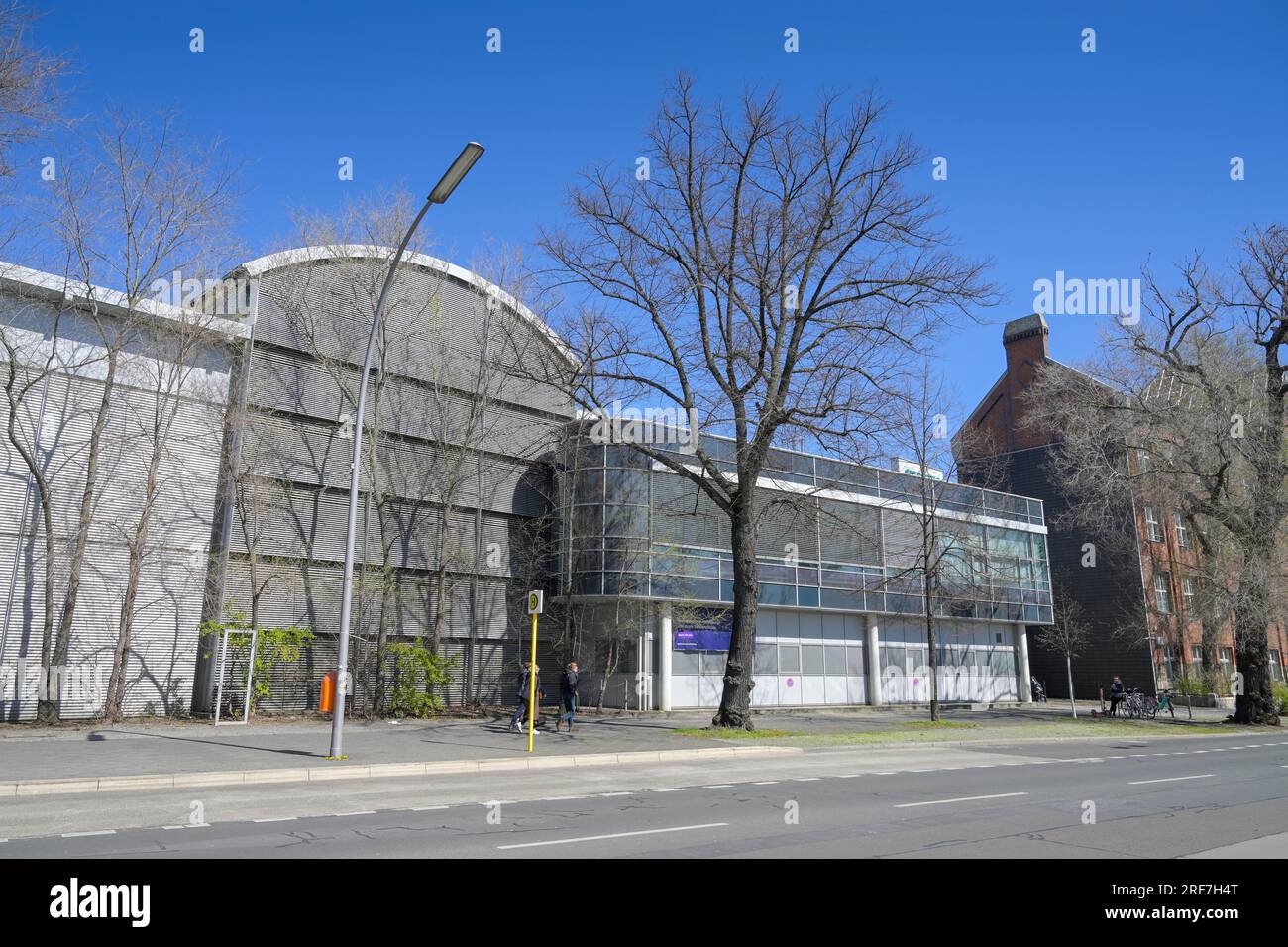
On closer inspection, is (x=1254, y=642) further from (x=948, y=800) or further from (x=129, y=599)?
(x=129, y=599)

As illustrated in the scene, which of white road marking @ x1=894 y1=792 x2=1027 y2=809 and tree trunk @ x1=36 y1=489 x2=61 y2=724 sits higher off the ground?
tree trunk @ x1=36 y1=489 x2=61 y2=724

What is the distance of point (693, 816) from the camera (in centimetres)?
1056

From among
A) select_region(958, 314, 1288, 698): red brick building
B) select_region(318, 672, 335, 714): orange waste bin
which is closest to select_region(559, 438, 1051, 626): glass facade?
select_region(958, 314, 1288, 698): red brick building

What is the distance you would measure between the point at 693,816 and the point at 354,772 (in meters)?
6.80

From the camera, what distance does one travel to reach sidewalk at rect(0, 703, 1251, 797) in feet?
45.0

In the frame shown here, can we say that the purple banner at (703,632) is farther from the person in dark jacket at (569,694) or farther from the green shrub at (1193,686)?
the green shrub at (1193,686)

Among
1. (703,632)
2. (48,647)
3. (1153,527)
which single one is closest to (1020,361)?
(1153,527)

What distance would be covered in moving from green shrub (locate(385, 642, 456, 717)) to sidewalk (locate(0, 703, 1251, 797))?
3.89ft

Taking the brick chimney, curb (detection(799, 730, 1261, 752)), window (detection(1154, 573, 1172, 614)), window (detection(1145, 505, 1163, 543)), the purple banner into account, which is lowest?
curb (detection(799, 730, 1261, 752))

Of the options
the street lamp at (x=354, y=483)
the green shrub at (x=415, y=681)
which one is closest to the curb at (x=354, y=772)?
the street lamp at (x=354, y=483)

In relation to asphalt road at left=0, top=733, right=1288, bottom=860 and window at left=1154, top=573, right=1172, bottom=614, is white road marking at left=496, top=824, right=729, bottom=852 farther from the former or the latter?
window at left=1154, top=573, right=1172, bottom=614

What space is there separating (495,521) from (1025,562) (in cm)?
2780

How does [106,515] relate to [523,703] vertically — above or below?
above
